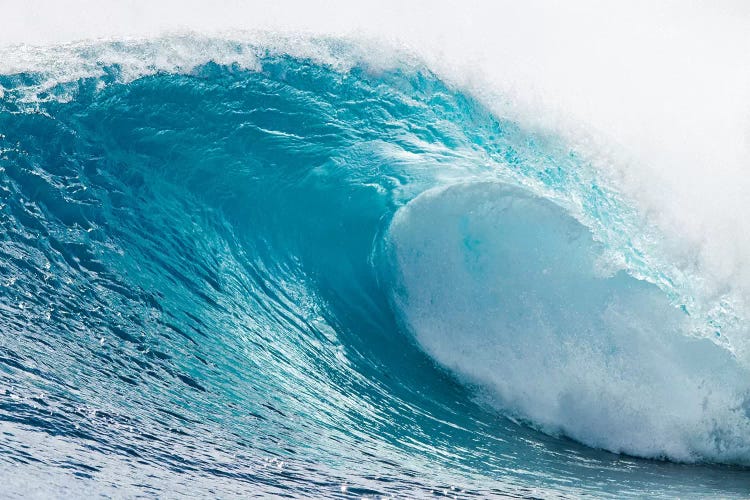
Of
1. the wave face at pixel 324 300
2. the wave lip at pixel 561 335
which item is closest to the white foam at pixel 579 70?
the wave face at pixel 324 300

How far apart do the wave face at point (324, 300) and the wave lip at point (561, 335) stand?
0.9 inches

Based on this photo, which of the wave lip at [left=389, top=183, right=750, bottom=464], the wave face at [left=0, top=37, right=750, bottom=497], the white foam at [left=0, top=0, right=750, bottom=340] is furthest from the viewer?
the white foam at [left=0, top=0, right=750, bottom=340]

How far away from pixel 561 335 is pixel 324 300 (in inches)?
96.6

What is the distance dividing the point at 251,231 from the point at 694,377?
4.81 m

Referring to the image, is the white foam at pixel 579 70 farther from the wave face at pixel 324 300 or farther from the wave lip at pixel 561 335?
the wave lip at pixel 561 335

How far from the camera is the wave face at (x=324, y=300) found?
5055 millimetres

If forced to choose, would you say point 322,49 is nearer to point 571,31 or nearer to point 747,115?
point 571,31

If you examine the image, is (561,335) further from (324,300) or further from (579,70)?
(579,70)

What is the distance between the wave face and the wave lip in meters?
0.02

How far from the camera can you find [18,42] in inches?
388

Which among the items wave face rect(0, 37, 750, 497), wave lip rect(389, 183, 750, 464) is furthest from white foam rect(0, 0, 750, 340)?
wave lip rect(389, 183, 750, 464)

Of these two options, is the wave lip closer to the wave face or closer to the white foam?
the wave face

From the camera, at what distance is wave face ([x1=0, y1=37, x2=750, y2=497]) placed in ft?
16.6

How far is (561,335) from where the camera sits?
713cm
